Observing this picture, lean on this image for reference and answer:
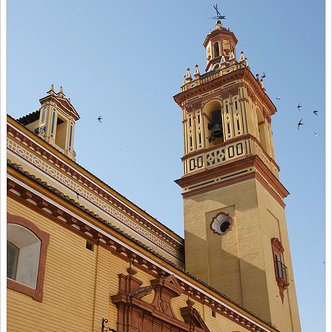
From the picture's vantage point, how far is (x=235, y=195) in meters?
28.5

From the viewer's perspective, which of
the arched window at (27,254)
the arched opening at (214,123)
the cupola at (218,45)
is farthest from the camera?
the cupola at (218,45)

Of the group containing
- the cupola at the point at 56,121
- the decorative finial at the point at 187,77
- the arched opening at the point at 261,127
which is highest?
the decorative finial at the point at 187,77

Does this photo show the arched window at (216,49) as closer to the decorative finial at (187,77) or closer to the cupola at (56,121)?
the decorative finial at (187,77)

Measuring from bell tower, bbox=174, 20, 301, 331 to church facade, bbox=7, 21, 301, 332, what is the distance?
0.06m

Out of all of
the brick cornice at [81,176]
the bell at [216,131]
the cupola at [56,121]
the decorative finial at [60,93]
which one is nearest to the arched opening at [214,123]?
the bell at [216,131]

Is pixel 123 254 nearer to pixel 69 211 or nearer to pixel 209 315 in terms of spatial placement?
pixel 69 211

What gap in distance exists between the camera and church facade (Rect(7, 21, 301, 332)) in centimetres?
1305

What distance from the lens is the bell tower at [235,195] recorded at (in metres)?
26.5

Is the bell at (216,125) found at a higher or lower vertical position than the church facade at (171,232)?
higher

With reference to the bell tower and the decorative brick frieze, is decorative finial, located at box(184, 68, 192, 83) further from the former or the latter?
the decorative brick frieze

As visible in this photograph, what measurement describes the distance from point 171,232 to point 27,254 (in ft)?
50.2

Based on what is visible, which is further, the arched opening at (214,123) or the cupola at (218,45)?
the cupola at (218,45)

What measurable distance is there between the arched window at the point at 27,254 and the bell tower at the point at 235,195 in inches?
578

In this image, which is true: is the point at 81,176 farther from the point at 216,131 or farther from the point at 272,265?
the point at 216,131
